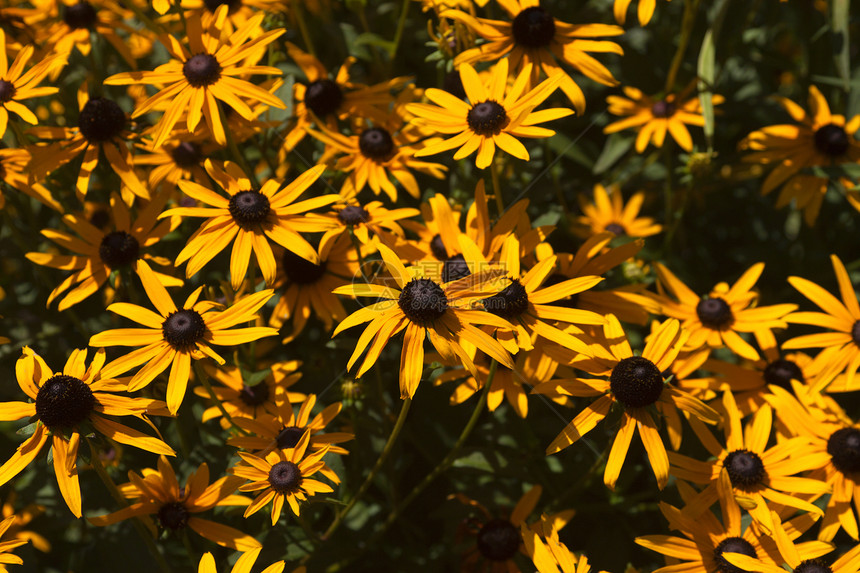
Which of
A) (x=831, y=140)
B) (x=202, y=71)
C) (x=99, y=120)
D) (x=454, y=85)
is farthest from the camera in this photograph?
(x=831, y=140)

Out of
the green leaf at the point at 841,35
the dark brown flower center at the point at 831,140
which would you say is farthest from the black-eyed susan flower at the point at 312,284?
the green leaf at the point at 841,35

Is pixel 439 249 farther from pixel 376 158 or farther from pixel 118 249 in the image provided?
pixel 118 249

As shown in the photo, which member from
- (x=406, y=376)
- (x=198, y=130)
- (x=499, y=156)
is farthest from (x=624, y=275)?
(x=198, y=130)

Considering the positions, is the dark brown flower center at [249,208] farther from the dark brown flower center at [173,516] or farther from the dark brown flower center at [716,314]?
the dark brown flower center at [716,314]

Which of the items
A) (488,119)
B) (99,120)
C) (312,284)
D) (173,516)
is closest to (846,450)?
(488,119)

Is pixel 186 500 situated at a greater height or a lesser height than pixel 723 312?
lesser

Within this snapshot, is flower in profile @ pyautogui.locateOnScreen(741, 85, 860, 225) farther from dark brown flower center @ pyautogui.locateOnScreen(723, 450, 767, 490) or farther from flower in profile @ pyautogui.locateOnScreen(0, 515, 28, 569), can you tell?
flower in profile @ pyautogui.locateOnScreen(0, 515, 28, 569)

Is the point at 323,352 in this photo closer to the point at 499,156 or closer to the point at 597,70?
the point at 499,156
